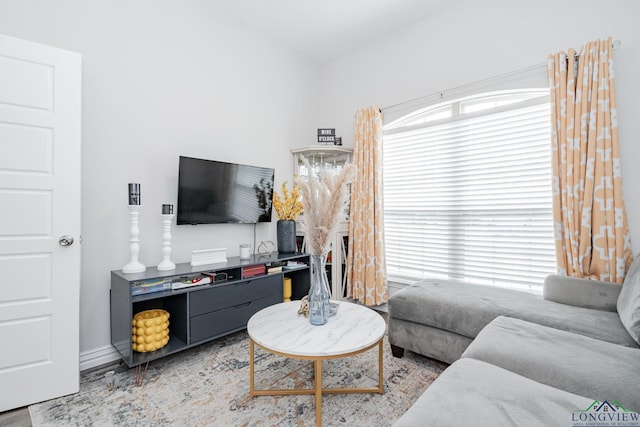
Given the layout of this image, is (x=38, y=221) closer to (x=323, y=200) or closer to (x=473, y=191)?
(x=323, y=200)

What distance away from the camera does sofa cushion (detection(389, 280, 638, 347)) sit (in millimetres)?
1566

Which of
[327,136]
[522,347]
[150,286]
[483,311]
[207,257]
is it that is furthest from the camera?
[327,136]

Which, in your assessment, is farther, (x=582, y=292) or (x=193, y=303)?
(x=193, y=303)

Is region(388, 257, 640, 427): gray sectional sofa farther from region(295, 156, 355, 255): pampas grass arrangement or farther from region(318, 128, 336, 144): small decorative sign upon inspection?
region(318, 128, 336, 144): small decorative sign

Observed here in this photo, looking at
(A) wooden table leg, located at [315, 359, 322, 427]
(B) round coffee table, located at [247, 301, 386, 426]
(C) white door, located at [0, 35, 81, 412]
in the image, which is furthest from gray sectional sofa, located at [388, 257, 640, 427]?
(C) white door, located at [0, 35, 81, 412]

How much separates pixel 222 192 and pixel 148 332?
4.08 ft

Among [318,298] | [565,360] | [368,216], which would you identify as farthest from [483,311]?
[368,216]

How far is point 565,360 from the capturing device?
119 centimetres

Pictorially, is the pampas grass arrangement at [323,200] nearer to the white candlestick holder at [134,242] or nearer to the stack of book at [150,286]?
the stack of book at [150,286]

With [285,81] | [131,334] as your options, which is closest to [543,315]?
[131,334]

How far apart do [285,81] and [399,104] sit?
1.34m

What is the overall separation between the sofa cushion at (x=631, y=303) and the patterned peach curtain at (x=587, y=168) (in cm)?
28

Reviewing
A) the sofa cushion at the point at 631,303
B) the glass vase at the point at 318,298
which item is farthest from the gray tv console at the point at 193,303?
the sofa cushion at the point at 631,303

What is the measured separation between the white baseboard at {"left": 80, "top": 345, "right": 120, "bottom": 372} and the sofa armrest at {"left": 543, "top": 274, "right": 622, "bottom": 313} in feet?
10.2
